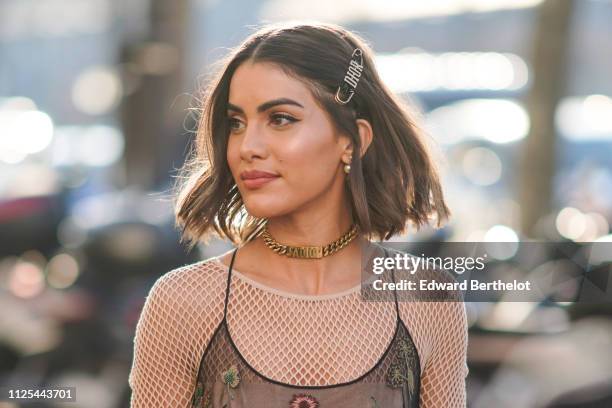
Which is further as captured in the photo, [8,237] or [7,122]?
[7,122]

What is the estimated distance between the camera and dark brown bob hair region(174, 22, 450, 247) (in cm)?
267

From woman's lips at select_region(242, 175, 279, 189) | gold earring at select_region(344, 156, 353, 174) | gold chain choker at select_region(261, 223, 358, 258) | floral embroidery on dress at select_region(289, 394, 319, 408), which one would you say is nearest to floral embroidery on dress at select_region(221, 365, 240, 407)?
floral embroidery on dress at select_region(289, 394, 319, 408)

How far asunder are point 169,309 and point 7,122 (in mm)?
15528

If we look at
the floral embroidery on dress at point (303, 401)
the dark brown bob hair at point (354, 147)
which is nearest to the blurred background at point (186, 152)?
the dark brown bob hair at point (354, 147)

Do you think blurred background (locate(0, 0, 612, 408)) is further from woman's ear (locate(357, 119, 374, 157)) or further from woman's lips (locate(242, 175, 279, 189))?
woman's lips (locate(242, 175, 279, 189))

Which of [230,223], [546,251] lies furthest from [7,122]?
[230,223]

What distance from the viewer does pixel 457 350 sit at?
288cm

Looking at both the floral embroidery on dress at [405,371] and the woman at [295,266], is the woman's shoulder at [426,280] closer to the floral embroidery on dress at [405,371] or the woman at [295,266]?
the woman at [295,266]

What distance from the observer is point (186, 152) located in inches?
366

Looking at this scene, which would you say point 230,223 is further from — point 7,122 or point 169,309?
point 7,122

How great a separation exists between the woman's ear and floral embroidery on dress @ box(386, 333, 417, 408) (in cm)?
46

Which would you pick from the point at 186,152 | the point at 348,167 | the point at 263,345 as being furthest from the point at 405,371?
the point at 186,152

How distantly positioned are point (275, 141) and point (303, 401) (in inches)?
23.1

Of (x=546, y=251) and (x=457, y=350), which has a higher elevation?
(x=546, y=251)
